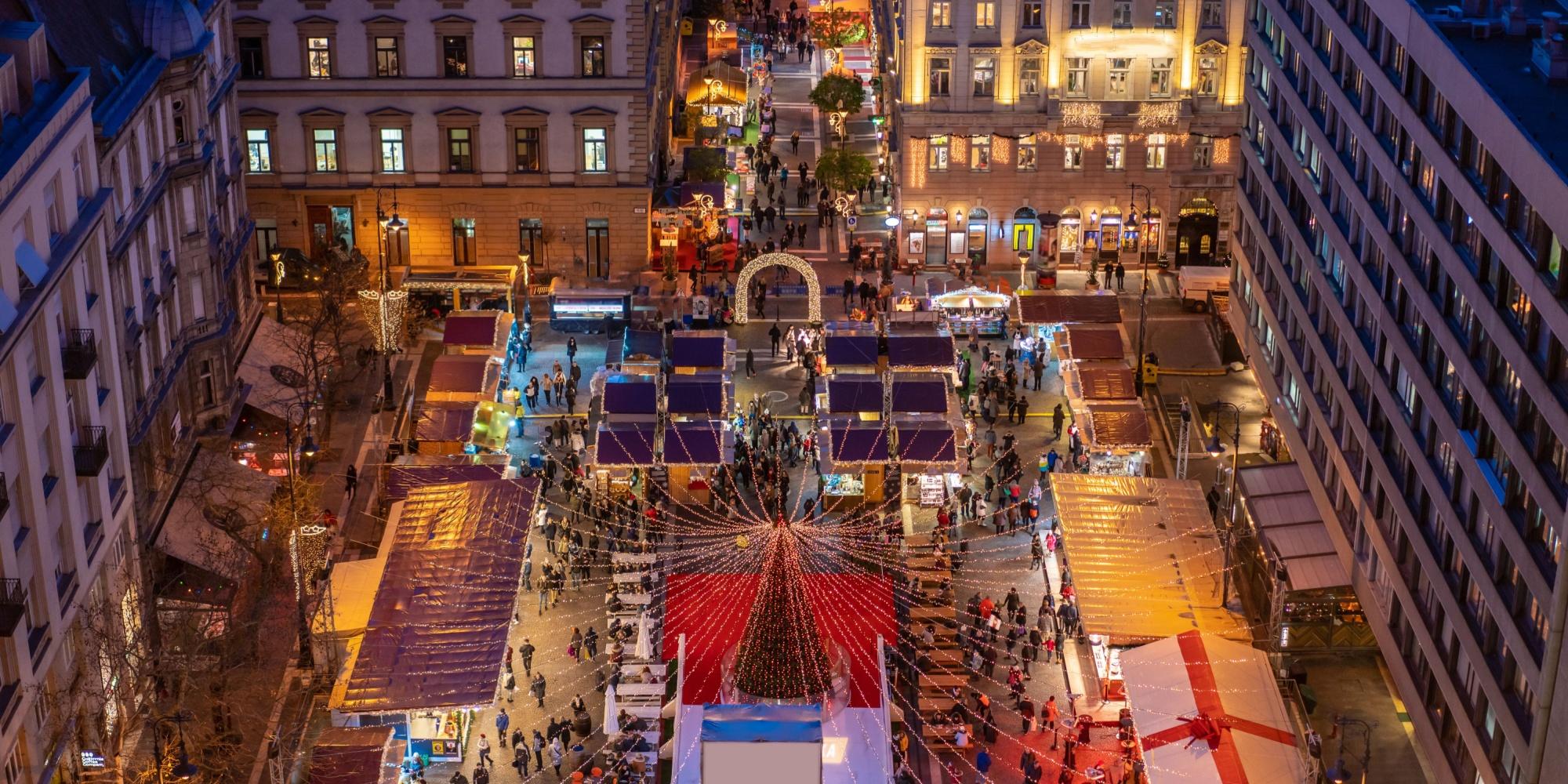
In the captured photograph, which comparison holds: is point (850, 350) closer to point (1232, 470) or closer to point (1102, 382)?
point (1102, 382)

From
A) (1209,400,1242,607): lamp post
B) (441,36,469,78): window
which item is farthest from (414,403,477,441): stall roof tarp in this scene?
(1209,400,1242,607): lamp post

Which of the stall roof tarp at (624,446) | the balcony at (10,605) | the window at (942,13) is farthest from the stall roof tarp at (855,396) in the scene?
the balcony at (10,605)

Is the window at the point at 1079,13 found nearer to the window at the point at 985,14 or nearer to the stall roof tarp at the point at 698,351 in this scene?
the window at the point at 985,14

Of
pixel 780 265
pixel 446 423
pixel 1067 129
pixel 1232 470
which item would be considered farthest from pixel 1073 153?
pixel 446 423

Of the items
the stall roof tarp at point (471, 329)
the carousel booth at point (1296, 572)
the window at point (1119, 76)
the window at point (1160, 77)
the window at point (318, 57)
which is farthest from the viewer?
the window at point (1119, 76)

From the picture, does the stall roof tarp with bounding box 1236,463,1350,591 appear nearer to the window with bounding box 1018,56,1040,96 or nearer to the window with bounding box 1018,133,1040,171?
the window with bounding box 1018,133,1040,171

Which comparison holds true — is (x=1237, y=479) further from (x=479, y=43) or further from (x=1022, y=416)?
(x=479, y=43)
